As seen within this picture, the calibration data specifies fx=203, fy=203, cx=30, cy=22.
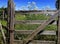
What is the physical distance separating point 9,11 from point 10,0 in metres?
0.39

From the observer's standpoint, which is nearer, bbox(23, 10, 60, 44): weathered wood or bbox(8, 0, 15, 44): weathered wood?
bbox(23, 10, 60, 44): weathered wood

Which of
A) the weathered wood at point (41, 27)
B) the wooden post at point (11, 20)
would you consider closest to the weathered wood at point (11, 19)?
the wooden post at point (11, 20)

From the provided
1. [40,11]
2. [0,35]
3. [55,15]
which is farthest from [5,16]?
[55,15]

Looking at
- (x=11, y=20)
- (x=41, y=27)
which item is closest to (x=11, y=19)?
(x=11, y=20)

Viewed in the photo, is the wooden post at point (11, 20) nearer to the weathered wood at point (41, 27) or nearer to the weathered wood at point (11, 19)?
the weathered wood at point (11, 19)

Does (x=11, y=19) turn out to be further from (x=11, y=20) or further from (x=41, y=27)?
(x=41, y=27)

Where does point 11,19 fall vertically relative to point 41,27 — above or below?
above

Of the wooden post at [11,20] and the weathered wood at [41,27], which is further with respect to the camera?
the wooden post at [11,20]

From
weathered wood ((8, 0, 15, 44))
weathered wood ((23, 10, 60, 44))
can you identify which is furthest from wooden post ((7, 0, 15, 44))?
weathered wood ((23, 10, 60, 44))

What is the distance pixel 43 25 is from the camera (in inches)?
276

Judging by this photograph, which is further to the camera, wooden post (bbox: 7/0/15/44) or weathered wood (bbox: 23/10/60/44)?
wooden post (bbox: 7/0/15/44)

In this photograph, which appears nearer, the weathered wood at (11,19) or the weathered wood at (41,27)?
the weathered wood at (41,27)

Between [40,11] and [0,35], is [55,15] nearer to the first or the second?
[40,11]

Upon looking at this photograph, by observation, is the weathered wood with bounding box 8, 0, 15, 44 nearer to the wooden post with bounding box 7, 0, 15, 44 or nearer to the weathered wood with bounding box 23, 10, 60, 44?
the wooden post with bounding box 7, 0, 15, 44
